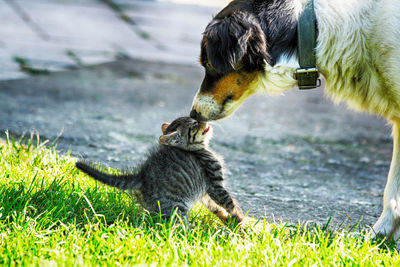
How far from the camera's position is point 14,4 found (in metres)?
10.3

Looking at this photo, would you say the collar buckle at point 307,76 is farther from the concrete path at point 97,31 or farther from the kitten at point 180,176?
the concrete path at point 97,31

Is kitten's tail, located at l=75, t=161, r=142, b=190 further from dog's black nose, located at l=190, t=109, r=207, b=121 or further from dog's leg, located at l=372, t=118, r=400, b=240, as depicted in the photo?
dog's leg, located at l=372, t=118, r=400, b=240

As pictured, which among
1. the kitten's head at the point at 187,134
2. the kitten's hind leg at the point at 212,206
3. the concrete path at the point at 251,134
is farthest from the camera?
the concrete path at the point at 251,134

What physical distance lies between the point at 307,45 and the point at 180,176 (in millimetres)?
1097

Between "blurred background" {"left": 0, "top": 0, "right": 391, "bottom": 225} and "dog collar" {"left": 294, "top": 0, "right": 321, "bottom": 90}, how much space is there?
0.90 m

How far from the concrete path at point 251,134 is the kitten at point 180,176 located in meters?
0.38

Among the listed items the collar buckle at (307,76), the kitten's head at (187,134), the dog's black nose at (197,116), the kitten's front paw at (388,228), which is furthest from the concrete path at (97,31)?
the kitten's front paw at (388,228)

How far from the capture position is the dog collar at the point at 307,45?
3.17 meters

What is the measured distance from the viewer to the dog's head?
10.2ft

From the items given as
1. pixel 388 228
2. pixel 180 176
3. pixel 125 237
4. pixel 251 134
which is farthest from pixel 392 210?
pixel 251 134

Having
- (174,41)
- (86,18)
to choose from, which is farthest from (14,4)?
(174,41)

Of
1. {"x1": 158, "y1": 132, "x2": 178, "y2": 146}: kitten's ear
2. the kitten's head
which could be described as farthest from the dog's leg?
{"x1": 158, "y1": 132, "x2": 178, "y2": 146}: kitten's ear

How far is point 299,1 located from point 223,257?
1679mm

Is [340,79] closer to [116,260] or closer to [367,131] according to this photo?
[116,260]
